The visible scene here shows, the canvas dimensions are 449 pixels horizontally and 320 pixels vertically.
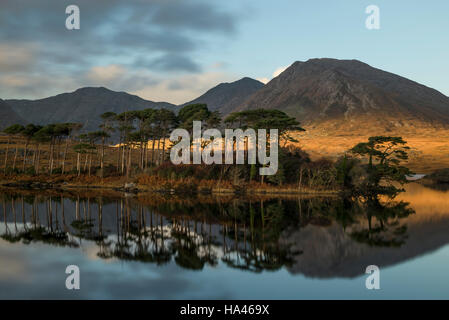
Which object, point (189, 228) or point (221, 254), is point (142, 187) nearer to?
point (189, 228)

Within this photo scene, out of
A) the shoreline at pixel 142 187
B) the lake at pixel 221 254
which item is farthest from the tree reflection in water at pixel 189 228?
the shoreline at pixel 142 187

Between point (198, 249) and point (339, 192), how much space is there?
30423 millimetres

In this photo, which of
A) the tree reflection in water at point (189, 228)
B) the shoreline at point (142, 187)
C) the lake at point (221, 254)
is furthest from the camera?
the shoreline at point (142, 187)

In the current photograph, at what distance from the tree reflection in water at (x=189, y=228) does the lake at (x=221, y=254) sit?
0.17ft

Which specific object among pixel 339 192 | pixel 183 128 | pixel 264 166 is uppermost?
pixel 183 128

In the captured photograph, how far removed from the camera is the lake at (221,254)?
31.1ft

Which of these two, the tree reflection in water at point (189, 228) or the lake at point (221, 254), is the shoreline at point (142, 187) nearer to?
the tree reflection in water at point (189, 228)

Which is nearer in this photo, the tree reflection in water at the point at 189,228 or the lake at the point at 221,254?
the lake at the point at 221,254

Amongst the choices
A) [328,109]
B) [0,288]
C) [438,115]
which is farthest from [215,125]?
[438,115]

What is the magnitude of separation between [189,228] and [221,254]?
518cm

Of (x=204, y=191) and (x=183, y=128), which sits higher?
(x=183, y=128)

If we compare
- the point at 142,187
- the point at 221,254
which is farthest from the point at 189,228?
the point at 142,187

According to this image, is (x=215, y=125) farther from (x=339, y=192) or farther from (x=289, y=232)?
(x=289, y=232)

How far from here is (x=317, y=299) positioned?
8.83m
